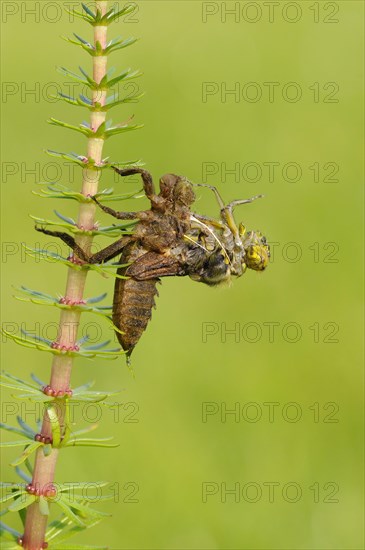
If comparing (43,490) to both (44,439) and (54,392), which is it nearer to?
(44,439)

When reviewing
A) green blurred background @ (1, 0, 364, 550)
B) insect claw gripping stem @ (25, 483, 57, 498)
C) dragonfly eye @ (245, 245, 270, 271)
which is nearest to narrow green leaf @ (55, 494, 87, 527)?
insect claw gripping stem @ (25, 483, 57, 498)

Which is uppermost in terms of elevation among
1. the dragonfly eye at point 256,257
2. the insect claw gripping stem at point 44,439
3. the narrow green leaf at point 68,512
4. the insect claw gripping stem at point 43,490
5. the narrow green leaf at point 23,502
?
the dragonfly eye at point 256,257

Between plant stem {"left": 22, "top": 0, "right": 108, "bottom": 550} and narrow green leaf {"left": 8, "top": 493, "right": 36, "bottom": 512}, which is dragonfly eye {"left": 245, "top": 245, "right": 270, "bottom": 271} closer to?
plant stem {"left": 22, "top": 0, "right": 108, "bottom": 550}

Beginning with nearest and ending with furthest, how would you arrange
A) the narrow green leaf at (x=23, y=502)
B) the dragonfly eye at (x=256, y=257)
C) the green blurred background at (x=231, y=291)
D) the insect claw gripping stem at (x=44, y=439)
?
the narrow green leaf at (x=23, y=502)
the insect claw gripping stem at (x=44, y=439)
the dragonfly eye at (x=256, y=257)
the green blurred background at (x=231, y=291)

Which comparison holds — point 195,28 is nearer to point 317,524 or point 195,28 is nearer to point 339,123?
point 339,123

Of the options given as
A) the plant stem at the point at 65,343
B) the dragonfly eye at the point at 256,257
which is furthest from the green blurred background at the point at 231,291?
the plant stem at the point at 65,343

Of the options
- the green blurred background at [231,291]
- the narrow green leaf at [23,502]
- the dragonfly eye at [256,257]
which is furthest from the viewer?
the green blurred background at [231,291]

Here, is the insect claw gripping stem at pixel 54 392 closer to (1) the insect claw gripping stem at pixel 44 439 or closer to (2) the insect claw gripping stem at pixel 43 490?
(1) the insect claw gripping stem at pixel 44 439

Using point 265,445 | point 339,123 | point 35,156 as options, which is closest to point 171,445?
point 265,445
